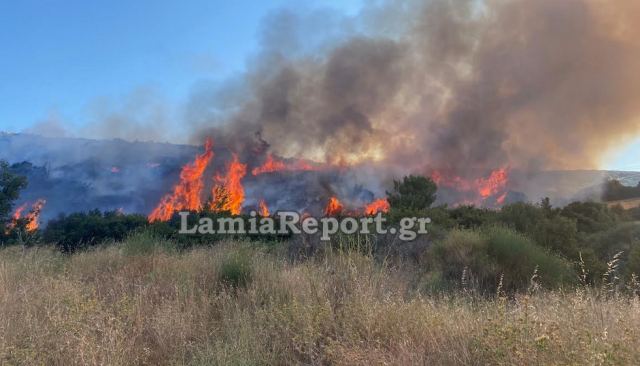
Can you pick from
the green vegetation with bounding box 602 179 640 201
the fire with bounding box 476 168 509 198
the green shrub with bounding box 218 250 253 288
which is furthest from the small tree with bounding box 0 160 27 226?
the green vegetation with bounding box 602 179 640 201

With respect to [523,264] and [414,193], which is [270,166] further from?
[523,264]

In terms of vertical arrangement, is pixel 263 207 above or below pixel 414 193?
below

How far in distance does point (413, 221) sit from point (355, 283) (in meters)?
8.77

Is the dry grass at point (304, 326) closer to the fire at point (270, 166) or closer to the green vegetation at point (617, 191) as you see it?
the fire at point (270, 166)

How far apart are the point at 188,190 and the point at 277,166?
901 cm

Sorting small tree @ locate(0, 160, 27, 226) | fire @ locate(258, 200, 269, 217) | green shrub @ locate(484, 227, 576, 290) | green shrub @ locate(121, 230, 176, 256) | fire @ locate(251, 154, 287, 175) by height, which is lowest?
Answer: green shrub @ locate(484, 227, 576, 290)

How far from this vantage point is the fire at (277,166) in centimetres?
3309

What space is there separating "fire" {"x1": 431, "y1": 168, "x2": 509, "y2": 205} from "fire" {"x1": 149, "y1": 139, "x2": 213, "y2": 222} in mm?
19880

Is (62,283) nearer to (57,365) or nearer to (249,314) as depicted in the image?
(57,365)

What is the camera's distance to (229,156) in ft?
107

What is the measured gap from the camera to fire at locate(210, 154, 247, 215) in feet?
71.0

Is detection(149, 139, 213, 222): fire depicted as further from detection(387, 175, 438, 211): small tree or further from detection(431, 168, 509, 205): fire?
detection(431, 168, 509, 205): fire

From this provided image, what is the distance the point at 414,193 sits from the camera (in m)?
26.0

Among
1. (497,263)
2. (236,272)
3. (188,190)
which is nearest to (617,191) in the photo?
(497,263)
